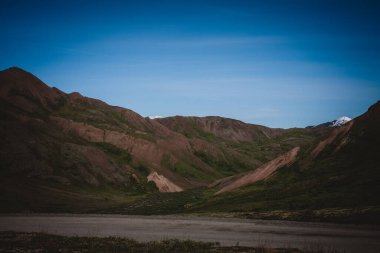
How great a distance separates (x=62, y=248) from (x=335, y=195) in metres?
91.5

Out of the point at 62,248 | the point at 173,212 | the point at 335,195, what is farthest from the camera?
the point at 173,212

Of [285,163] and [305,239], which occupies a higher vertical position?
[285,163]

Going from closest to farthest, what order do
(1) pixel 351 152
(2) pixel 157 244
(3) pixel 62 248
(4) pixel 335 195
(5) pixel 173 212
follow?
(3) pixel 62 248, (2) pixel 157 244, (4) pixel 335 195, (5) pixel 173 212, (1) pixel 351 152

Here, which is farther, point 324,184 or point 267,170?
point 267,170

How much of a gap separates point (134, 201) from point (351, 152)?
8930cm

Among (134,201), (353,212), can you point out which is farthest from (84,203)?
(353,212)

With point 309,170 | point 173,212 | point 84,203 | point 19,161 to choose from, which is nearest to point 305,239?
point 173,212

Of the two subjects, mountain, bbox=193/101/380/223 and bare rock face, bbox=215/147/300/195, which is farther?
bare rock face, bbox=215/147/300/195

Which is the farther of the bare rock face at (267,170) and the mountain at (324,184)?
the bare rock face at (267,170)

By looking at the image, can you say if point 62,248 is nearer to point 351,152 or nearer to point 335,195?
point 335,195

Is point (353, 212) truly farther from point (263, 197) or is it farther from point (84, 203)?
point (84, 203)

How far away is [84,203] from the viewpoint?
511 ft

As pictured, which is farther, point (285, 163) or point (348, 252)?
point (285, 163)

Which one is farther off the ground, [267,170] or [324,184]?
[267,170]
